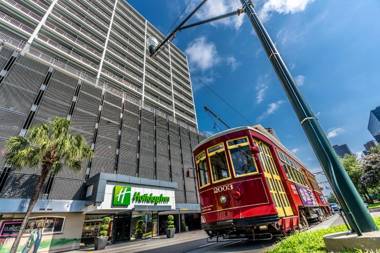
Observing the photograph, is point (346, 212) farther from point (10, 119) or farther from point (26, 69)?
point (26, 69)

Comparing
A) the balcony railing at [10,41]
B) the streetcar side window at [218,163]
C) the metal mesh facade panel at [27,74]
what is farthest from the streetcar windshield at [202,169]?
the balcony railing at [10,41]

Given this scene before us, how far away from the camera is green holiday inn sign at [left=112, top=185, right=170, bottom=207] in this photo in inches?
773

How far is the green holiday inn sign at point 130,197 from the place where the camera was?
1964 centimetres

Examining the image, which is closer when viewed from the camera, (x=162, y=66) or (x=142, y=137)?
(x=142, y=137)

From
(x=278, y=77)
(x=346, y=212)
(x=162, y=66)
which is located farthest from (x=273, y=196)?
(x=162, y=66)

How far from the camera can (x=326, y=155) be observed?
3490mm

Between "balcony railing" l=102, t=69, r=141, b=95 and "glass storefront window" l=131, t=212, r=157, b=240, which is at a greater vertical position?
"balcony railing" l=102, t=69, r=141, b=95

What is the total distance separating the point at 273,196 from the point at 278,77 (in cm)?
455

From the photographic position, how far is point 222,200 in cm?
735

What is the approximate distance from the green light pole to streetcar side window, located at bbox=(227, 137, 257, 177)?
12.6ft

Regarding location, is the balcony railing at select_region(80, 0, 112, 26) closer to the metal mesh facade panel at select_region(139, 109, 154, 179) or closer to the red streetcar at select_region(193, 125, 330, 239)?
the metal mesh facade panel at select_region(139, 109, 154, 179)

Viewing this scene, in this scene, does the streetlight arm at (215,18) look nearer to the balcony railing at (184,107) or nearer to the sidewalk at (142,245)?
the sidewalk at (142,245)

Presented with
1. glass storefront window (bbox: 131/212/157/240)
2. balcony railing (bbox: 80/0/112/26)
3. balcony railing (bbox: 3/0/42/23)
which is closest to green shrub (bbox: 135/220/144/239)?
glass storefront window (bbox: 131/212/157/240)

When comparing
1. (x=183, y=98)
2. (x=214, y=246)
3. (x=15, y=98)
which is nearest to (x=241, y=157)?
(x=214, y=246)
